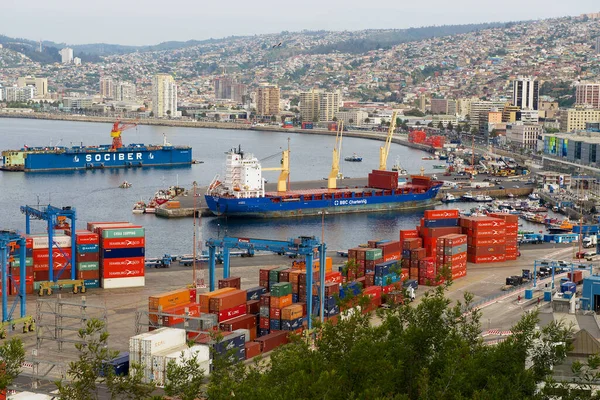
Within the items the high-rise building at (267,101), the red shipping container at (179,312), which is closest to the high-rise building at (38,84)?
the high-rise building at (267,101)

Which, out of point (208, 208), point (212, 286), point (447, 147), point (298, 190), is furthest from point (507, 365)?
point (447, 147)

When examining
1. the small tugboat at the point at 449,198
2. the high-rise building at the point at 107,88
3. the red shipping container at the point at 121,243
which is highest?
the high-rise building at the point at 107,88

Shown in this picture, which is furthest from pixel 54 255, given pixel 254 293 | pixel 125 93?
pixel 125 93

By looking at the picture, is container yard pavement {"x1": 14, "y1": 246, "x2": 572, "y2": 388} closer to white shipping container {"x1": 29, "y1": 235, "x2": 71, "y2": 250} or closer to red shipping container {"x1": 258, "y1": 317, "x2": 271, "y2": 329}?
white shipping container {"x1": 29, "y1": 235, "x2": 71, "y2": 250}

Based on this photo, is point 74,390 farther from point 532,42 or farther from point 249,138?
point 532,42

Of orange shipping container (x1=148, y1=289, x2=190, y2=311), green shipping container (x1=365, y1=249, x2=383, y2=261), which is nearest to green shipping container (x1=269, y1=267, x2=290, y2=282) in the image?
orange shipping container (x1=148, y1=289, x2=190, y2=311)

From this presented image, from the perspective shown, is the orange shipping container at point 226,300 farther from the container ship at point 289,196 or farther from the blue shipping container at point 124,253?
the container ship at point 289,196

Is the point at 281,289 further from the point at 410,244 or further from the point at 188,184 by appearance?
the point at 188,184
